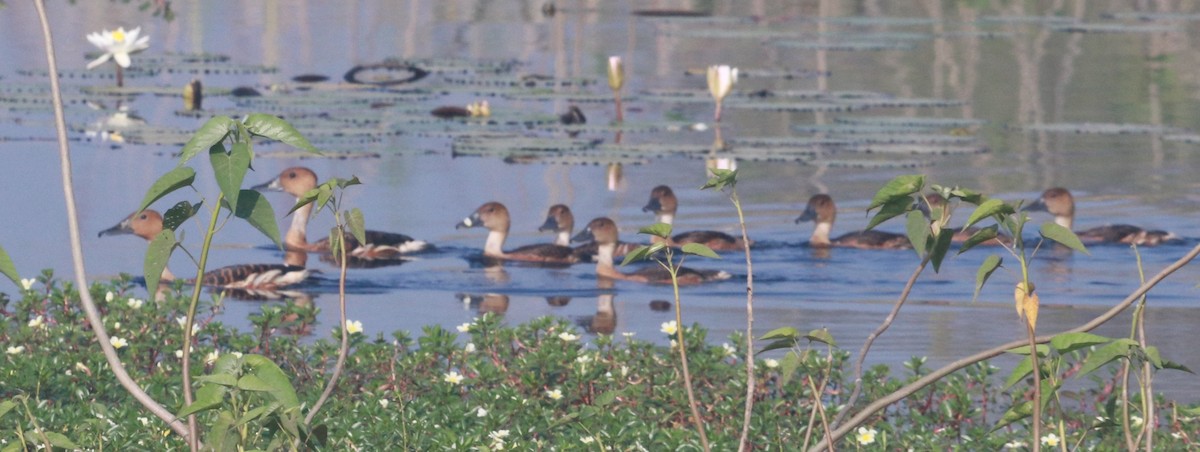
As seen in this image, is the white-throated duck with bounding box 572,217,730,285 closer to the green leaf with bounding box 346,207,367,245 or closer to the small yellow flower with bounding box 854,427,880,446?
the small yellow flower with bounding box 854,427,880,446

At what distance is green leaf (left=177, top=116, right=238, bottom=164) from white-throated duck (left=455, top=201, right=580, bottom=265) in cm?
717

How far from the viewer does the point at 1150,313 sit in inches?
332

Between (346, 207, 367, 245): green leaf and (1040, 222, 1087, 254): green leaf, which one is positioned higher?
(1040, 222, 1087, 254): green leaf

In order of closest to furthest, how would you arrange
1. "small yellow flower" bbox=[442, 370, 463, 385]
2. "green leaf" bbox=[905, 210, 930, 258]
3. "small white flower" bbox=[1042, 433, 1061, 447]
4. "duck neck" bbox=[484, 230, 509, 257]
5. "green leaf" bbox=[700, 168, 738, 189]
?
"green leaf" bbox=[905, 210, 930, 258] → "green leaf" bbox=[700, 168, 738, 189] → "small white flower" bbox=[1042, 433, 1061, 447] → "small yellow flower" bbox=[442, 370, 463, 385] → "duck neck" bbox=[484, 230, 509, 257]

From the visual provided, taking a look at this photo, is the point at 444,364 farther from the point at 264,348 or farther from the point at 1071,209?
the point at 1071,209

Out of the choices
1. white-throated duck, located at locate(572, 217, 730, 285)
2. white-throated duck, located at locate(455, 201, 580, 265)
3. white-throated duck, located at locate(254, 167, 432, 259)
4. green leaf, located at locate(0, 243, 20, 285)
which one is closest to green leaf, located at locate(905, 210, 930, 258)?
green leaf, located at locate(0, 243, 20, 285)

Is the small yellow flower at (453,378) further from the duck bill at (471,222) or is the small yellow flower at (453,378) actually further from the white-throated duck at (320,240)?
the duck bill at (471,222)

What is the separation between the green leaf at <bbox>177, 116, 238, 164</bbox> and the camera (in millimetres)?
3111

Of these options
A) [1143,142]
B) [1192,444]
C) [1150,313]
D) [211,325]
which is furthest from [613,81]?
[1192,444]

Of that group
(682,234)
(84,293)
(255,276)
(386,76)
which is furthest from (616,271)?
(386,76)

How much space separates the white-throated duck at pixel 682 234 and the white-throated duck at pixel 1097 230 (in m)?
1.87

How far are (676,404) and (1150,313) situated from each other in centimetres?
380

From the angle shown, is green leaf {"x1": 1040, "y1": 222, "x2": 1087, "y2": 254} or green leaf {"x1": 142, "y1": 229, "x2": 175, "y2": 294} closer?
green leaf {"x1": 1040, "y1": 222, "x2": 1087, "y2": 254}

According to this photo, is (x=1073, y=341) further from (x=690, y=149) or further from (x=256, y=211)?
(x=690, y=149)
